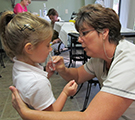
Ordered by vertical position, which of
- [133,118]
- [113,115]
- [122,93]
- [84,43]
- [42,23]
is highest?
[42,23]

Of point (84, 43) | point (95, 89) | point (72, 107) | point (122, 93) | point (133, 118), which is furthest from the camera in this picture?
point (95, 89)

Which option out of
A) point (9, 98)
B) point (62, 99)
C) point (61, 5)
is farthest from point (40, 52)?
point (61, 5)

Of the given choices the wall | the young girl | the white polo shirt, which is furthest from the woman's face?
the wall

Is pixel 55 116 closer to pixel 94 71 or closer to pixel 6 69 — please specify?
pixel 94 71

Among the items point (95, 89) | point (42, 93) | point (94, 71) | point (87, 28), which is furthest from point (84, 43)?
point (95, 89)

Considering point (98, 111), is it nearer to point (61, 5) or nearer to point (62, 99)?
point (62, 99)

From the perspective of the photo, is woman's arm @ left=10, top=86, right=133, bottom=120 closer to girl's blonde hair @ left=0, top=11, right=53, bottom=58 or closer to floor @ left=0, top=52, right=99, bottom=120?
girl's blonde hair @ left=0, top=11, right=53, bottom=58

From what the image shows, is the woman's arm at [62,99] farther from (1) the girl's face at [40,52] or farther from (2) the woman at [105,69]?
(1) the girl's face at [40,52]

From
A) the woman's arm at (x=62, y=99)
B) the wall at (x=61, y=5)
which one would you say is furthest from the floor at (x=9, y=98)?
the wall at (x=61, y=5)

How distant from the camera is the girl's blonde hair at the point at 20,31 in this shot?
2.11ft

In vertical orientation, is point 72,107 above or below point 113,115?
below

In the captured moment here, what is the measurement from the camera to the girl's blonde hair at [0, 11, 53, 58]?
645 mm

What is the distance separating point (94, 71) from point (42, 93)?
562mm

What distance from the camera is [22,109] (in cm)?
63
